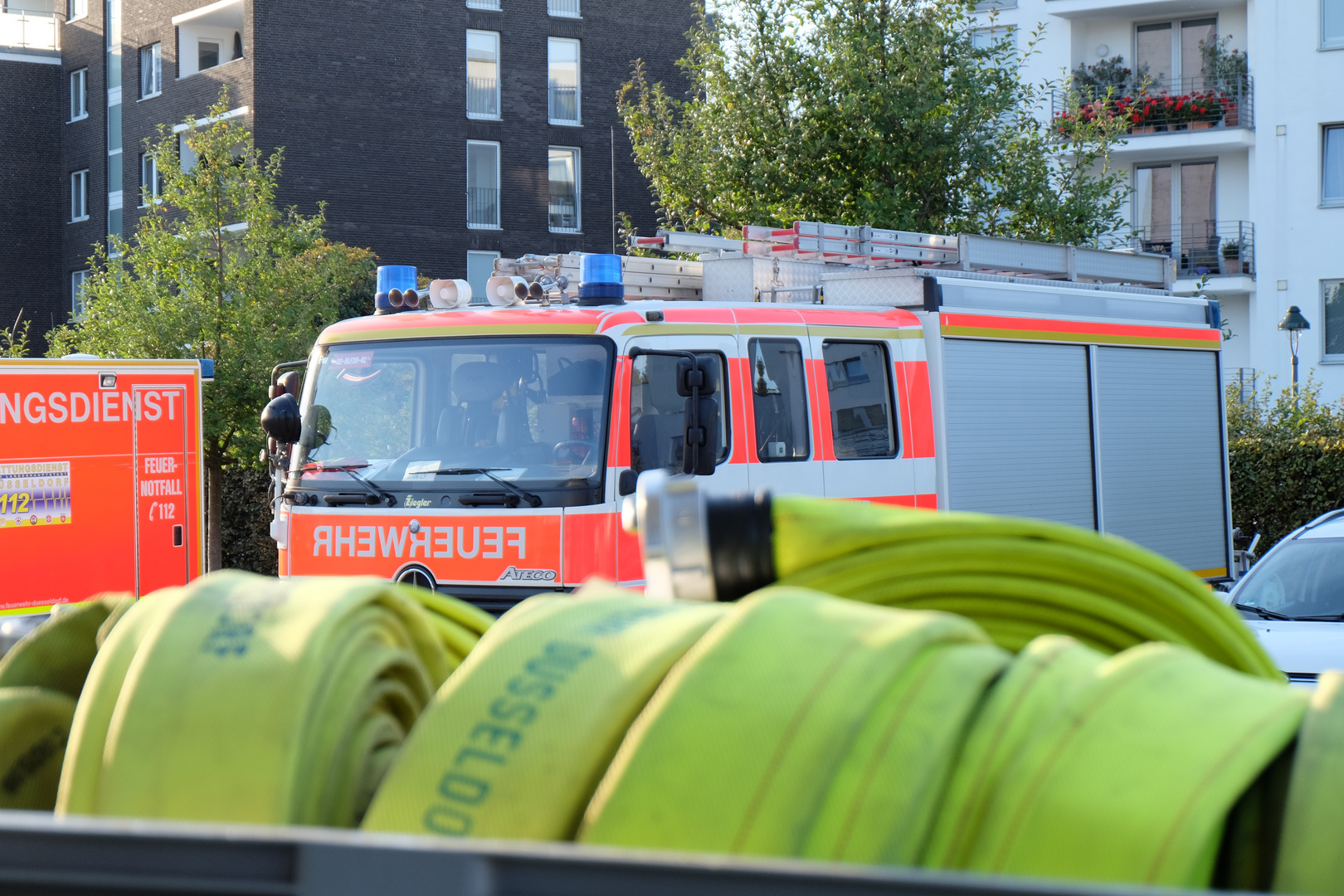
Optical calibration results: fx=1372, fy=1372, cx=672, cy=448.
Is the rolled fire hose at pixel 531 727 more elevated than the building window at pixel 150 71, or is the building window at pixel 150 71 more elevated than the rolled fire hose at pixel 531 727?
the building window at pixel 150 71

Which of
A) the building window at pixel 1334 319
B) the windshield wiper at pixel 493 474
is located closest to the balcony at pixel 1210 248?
the building window at pixel 1334 319

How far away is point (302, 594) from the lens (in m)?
1.95

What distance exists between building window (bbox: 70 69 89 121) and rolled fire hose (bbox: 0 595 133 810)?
1661 inches

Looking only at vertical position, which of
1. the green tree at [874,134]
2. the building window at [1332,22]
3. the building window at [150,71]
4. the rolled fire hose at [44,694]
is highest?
the building window at [150,71]

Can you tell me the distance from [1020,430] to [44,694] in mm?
7697

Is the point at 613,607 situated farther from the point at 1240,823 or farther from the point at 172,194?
the point at 172,194

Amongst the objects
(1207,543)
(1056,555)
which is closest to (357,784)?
(1056,555)

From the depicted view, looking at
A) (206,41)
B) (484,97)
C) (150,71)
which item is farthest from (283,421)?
(150,71)

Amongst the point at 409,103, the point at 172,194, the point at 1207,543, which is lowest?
the point at 1207,543

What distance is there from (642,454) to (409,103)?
29871 mm

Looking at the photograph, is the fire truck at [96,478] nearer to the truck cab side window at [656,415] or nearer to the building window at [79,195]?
the truck cab side window at [656,415]

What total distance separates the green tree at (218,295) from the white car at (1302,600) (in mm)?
12622

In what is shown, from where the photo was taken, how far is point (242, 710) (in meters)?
1.78

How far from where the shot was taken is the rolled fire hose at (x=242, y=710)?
1.76 meters
